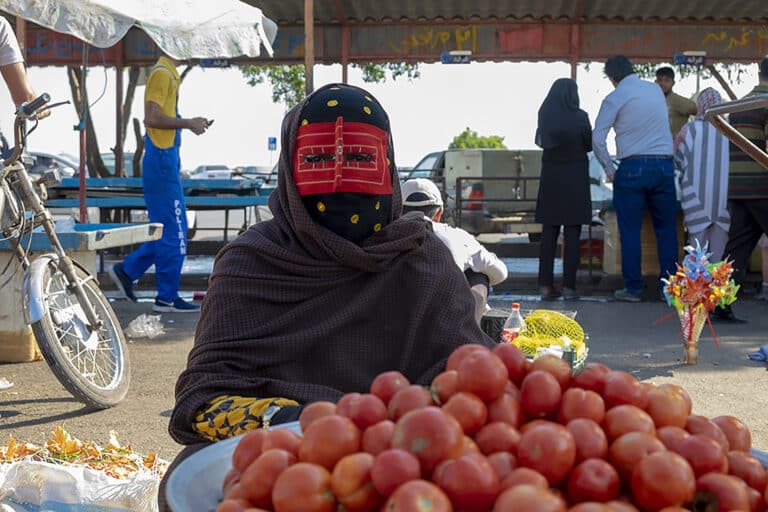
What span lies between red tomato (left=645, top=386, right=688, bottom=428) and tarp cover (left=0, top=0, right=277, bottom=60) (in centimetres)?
658

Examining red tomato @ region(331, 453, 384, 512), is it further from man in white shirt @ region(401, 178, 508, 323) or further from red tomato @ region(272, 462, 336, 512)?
man in white shirt @ region(401, 178, 508, 323)

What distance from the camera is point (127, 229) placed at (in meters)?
6.08

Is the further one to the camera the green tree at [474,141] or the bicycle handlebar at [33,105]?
the green tree at [474,141]

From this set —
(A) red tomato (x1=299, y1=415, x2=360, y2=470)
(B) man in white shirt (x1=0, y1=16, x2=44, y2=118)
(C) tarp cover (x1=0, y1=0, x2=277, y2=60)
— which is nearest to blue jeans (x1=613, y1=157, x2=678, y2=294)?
(C) tarp cover (x1=0, y1=0, x2=277, y2=60)

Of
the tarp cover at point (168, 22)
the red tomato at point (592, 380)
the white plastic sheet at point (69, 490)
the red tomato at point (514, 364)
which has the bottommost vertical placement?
the white plastic sheet at point (69, 490)

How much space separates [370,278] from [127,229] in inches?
157

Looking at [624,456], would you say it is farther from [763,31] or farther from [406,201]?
[763,31]

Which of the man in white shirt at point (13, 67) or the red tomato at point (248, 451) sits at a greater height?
the man in white shirt at point (13, 67)

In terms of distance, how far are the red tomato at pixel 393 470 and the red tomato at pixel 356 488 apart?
17mm

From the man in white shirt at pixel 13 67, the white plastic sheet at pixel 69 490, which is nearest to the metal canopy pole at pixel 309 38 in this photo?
the man in white shirt at pixel 13 67

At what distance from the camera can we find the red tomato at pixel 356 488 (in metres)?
1.23

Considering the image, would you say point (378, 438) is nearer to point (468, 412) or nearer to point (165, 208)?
point (468, 412)

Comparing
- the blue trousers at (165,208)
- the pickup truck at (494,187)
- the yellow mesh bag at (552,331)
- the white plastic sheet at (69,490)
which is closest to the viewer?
the white plastic sheet at (69,490)

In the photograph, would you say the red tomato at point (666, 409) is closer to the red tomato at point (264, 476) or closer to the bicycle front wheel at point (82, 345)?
the red tomato at point (264, 476)
